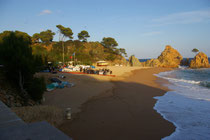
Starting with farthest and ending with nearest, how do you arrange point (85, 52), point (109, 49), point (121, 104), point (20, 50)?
point (109, 49) < point (85, 52) < point (121, 104) < point (20, 50)

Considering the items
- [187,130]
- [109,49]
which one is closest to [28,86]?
[187,130]

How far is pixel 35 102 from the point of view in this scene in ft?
28.9

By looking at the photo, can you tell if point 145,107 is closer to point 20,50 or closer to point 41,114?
point 41,114

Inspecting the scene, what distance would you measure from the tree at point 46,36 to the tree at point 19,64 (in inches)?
2422

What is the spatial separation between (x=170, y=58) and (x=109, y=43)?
38.6m

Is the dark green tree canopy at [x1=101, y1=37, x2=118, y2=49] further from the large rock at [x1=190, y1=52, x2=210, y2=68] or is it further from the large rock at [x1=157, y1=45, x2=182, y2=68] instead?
the large rock at [x1=190, y1=52, x2=210, y2=68]

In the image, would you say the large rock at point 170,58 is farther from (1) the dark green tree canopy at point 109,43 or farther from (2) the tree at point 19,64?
(2) the tree at point 19,64

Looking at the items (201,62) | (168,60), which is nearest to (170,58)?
(168,60)

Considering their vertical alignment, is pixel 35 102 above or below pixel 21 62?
below

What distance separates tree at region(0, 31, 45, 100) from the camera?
→ 8.23 m

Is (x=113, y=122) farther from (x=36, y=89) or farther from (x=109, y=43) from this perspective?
(x=109, y=43)

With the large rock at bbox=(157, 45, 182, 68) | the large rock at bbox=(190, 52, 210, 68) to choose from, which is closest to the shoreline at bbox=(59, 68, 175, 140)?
the large rock at bbox=(190, 52, 210, 68)

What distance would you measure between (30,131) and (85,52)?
6203 centimetres

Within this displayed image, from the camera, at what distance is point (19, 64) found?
8.34 metres
